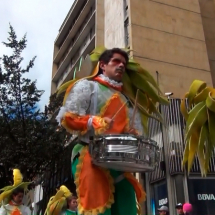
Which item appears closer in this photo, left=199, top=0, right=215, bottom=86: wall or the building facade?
the building facade

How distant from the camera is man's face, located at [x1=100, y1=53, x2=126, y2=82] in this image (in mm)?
2863

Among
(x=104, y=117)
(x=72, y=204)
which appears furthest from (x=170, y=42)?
(x=104, y=117)

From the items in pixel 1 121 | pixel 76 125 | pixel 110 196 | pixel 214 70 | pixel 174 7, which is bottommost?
pixel 110 196

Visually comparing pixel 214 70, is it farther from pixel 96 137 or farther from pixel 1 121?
pixel 96 137

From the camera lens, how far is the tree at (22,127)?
13.0 meters

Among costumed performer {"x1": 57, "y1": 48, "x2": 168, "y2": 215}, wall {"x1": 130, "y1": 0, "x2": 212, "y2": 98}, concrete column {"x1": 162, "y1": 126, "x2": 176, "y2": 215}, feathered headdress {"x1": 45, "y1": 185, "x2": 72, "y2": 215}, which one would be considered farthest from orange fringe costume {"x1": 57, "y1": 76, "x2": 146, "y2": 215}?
wall {"x1": 130, "y1": 0, "x2": 212, "y2": 98}

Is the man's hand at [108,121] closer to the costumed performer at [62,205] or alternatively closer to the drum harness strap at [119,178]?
the drum harness strap at [119,178]

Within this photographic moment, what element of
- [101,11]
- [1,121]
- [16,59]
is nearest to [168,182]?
[1,121]

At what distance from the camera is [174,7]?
870 inches

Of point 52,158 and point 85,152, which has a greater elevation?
point 52,158

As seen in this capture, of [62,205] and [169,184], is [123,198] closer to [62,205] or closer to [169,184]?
[62,205]

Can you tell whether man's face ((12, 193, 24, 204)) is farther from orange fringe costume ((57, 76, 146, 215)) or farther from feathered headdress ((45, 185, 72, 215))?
orange fringe costume ((57, 76, 146, 215))

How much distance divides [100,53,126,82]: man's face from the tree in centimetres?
1058

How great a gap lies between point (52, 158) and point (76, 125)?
12178 mm
